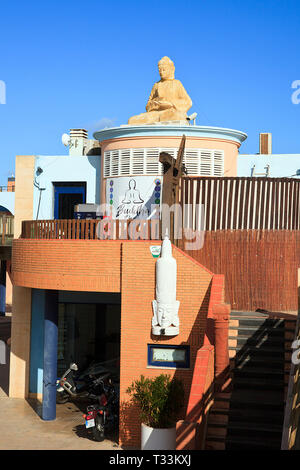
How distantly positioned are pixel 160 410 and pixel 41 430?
4042 millimetres

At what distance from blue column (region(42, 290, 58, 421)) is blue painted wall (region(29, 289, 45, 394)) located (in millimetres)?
3210

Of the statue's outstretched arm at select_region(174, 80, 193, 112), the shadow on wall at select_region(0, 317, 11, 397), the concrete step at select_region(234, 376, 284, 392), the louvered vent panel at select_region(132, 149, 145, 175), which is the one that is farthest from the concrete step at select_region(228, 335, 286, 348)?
the statue's outstretched arm at select_region(174, 80, 193, 112)

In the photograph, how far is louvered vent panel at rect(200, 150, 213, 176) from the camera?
22.8 m

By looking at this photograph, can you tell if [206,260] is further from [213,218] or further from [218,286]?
[218,286]

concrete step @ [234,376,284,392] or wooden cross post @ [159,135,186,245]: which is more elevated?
wooden cross post @ [159,135,186,245]

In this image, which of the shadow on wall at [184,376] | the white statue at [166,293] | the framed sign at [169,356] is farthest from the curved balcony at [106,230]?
the framed sign at [169,356]

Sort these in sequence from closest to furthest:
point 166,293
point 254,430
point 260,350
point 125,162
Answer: point 254,430, point 260,350, point 166,293, point 125,162

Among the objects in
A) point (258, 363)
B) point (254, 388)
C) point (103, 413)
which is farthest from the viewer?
point (103, 413)

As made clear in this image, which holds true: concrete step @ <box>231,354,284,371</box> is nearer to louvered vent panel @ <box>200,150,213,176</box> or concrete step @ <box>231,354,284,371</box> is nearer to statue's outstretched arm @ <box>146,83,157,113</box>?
louvered vent panel @ <box>200,150,213,176</box>

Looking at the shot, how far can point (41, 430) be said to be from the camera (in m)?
17.5

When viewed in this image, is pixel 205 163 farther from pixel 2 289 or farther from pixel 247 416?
pixel 2 289

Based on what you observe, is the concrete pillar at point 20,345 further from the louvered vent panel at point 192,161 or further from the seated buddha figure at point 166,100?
the seated buddha figure at point 166,100
